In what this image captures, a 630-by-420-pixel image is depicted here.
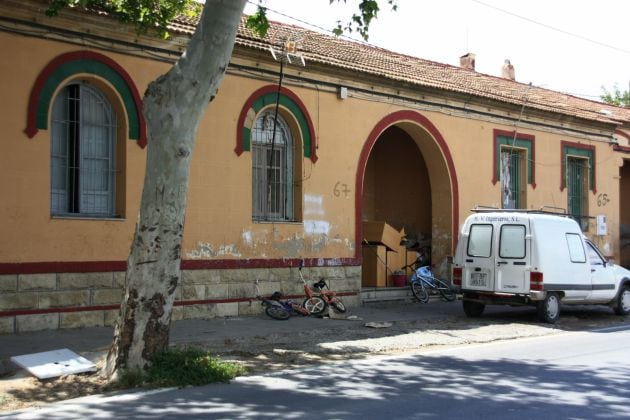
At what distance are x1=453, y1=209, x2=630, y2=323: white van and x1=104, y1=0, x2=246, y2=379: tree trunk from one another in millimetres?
7874

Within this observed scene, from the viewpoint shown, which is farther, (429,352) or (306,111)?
(306,111)

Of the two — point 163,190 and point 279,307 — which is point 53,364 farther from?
point 279,307

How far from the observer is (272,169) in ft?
49.9

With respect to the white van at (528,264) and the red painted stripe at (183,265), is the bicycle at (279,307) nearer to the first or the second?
the red painted stripe at (183,265)

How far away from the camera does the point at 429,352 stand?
1066cm

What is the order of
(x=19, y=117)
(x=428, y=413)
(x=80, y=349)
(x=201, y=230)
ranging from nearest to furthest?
1. (x=428, y=413)
2. (x=80, y=349)
3. (x=19, y=117)
4. (x=201, y=230)

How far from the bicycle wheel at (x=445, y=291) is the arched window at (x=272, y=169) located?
4577mm

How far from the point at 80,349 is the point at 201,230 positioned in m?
4.02

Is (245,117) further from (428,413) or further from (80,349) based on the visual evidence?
(428,413)

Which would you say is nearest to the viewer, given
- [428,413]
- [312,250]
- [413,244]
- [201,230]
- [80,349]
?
[428,413]

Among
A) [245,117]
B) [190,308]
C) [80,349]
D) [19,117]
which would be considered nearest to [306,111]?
[245,117]

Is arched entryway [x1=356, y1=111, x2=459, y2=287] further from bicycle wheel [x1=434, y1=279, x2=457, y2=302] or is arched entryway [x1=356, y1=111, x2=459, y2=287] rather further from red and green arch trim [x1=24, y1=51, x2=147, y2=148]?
red and green arch trim [x1=24, y1=51, x2=147, y2=148]

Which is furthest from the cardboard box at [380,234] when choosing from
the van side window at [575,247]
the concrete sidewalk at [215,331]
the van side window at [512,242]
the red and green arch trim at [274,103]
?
the van side window at [575,247]

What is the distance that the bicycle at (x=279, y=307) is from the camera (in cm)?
1367
